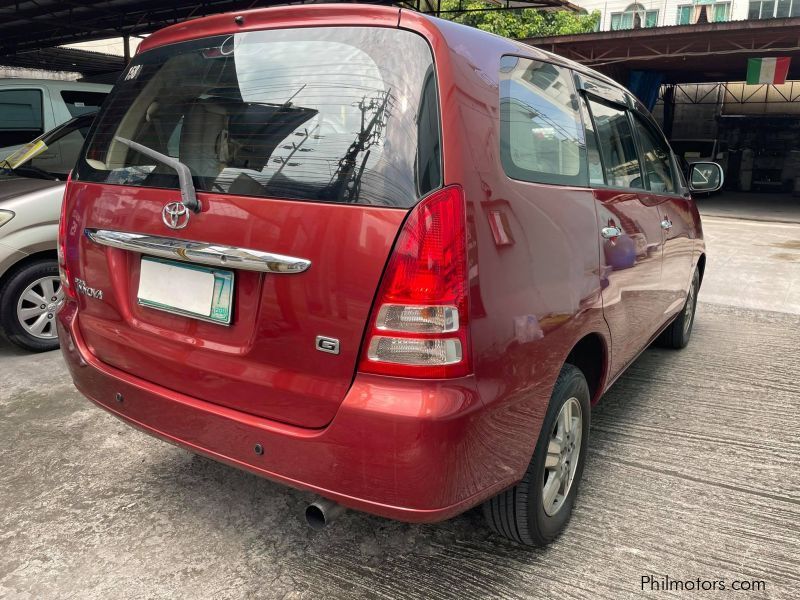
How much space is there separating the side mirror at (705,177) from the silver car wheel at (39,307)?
420cm

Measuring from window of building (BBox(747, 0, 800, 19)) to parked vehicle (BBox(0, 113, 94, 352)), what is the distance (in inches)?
1242

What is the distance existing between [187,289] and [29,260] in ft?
9.28

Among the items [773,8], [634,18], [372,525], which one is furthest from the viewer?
[634,18]

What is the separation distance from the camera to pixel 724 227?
12.9 metres

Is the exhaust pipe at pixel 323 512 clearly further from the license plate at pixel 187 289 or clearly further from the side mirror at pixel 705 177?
the side mirror at pixel 705 177

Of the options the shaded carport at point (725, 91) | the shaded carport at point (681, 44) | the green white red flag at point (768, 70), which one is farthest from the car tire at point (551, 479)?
the green white red flag at point (768, 70)

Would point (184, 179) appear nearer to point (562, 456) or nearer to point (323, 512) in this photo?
point (323, 512)

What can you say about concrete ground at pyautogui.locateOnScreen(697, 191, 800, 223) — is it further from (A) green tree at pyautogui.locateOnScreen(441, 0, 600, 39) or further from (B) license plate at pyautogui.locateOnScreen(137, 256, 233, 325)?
(B) license plate at pyautogui.locateOnScreen(137, 256, 233, 325)

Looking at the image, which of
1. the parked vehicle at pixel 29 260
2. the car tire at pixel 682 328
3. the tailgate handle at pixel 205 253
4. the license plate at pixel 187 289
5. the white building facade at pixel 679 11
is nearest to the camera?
the tailgate handle at pixel 205 253

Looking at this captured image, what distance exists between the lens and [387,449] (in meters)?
1.58

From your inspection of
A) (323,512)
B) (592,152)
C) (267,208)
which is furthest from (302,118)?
(592,152)

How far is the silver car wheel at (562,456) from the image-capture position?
2.18 m

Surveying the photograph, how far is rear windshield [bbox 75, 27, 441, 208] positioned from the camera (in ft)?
5.34

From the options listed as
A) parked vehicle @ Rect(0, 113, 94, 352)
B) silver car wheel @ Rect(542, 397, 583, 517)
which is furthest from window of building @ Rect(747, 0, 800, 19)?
silver car wheel @ Rect(542, 397, 583, 517)
